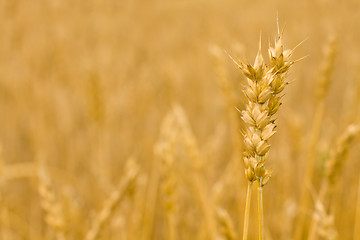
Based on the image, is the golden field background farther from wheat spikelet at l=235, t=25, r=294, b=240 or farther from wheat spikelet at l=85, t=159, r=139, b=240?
wheat spikelet at l=235, t=25, r=294, b=240

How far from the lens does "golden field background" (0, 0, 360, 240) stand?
1.01 metres

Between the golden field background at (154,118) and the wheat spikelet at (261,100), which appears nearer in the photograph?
the wheat spikelet at (261,100)

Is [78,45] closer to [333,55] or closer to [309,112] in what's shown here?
[309,112]

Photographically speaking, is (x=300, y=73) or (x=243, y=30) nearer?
(x=300, y=73)

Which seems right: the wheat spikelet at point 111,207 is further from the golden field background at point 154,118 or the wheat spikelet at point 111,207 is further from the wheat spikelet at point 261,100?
the wheat spikelet at point 261,100

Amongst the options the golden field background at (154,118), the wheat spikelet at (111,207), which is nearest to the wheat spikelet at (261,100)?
the golden field background at (154,118)

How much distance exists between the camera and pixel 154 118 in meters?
2.33

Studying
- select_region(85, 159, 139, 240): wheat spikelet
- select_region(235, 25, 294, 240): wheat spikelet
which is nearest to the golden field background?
select_region(85, 159, 139, 240): wheat spikelet

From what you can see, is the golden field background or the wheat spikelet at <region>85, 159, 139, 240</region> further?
the golden field background

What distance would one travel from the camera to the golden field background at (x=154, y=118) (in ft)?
3.32

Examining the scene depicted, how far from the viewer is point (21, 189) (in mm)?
1929

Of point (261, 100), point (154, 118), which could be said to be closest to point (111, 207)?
point (261, 100)

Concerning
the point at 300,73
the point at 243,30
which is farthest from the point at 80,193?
the point at 243,30

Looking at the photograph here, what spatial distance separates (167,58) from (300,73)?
94 centimetres
